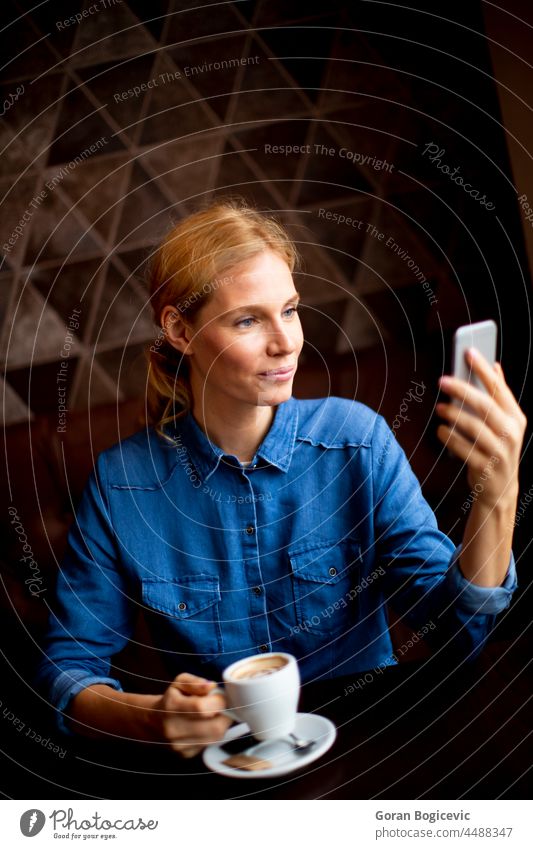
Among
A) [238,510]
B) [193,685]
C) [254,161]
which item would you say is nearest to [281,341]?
[238,510]

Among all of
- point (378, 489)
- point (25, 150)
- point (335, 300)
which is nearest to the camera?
point (378, 489)

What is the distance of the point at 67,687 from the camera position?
24.7 inches

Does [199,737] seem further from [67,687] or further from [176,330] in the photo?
[176,330]

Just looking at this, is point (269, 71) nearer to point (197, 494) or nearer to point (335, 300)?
point (335, 300)

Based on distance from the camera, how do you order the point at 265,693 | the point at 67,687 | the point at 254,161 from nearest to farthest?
the point at 265,693, the point at 67,687, the point at 254,161

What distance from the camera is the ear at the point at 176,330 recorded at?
70 centimetres

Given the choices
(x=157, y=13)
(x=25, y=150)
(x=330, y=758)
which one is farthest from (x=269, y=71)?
(x=330, y=758)

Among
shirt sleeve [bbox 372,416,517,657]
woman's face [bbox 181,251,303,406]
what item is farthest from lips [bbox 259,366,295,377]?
shirt sleeve [bbox 372,416,517,657]

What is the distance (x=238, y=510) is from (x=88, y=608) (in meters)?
0.15

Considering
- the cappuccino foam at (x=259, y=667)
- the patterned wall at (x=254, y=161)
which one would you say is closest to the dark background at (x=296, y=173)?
the patterned wall at (x=254, y=161)
